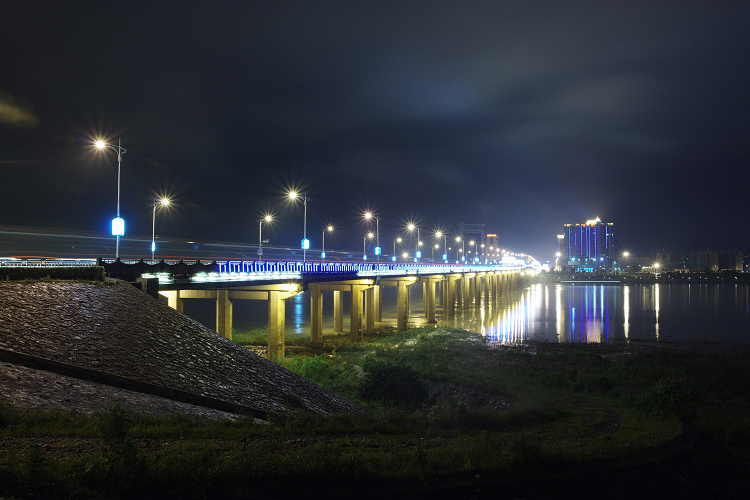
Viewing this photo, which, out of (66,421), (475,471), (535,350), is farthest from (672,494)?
(535,350)

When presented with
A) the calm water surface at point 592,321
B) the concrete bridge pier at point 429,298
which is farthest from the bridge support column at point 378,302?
the concrete bridge pier at point 429,298

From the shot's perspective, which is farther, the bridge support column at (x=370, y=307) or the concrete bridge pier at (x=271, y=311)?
the bridge support column at (x=370, y=307)

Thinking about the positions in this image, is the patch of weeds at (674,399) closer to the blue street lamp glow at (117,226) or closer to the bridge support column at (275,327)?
the bridge support column at (275,327)

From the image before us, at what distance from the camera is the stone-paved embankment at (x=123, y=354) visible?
1205cm

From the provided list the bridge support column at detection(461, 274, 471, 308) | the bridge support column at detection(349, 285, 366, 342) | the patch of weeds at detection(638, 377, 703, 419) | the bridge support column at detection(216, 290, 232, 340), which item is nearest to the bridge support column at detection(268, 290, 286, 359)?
the bridge support column at detection(216, 290, 232, 340)

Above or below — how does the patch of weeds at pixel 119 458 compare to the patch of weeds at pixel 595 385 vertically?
above

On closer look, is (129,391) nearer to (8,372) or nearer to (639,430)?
(8,372)

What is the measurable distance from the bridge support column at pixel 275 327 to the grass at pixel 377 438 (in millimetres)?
7751

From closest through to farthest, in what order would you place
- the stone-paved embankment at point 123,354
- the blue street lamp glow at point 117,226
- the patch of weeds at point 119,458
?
the patch of weeds at point 119,458
the stone-paved embankment at point 123,354
the blue street lamp glow at point 117,226

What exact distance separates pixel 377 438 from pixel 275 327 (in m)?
22.6

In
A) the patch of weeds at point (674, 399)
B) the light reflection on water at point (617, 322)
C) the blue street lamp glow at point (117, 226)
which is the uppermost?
the blue street lamp glow at point (117, 226)

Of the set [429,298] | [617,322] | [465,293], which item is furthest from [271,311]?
[465,293]

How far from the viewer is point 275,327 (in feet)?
110

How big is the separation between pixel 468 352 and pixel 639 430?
24165mm
